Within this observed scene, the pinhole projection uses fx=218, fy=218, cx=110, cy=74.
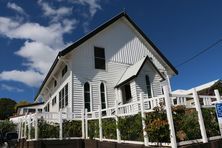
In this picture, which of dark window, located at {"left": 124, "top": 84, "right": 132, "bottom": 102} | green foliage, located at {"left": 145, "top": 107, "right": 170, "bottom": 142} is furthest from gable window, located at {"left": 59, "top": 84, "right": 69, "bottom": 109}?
green foliage, located at {"left": 145, "top": 107, "right": 170, "bottom": 142}

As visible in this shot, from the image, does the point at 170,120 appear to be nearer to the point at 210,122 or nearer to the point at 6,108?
the point at 210,122

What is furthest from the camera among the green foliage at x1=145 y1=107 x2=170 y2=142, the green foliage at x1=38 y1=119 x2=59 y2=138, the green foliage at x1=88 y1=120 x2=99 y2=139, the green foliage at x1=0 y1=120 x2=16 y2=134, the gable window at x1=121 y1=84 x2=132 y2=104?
the green foliage at x1=0 y1=120 x2=16 y2=134

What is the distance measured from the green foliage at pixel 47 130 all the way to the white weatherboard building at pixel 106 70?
2.75 metres

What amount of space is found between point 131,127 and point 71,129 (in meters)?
5.43

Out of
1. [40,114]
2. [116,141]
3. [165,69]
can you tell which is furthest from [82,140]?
[165,69]

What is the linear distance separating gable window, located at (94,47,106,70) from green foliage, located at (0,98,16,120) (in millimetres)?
56287

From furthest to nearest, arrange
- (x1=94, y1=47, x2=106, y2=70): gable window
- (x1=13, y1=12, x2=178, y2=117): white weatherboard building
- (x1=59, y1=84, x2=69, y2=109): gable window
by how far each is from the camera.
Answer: (x1=94, y1=47, x2=106, y2=70): gable window < (x1=59, y1=84, x2=69, y2=109): gable window < (x1=13, y1=12, x2=178, y2=117): white weatherboard building

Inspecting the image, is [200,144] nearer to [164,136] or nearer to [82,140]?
[164,136]

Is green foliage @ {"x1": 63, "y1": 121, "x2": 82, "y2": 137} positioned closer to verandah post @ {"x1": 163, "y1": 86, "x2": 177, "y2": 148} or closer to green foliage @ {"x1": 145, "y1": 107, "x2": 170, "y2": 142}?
green foliage @ {"x1": 145, "y1": 107, "x2": 170, "y2": 142}

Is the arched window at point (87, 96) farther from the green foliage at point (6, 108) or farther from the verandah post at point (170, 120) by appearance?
the green foliage at point (6, 108)

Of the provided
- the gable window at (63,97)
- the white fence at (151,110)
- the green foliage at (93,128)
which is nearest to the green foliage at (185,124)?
the white fence at (151,110)

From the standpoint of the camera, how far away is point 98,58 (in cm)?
1652

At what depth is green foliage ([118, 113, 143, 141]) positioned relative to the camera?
21.6ft

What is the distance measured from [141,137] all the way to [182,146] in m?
1.40
